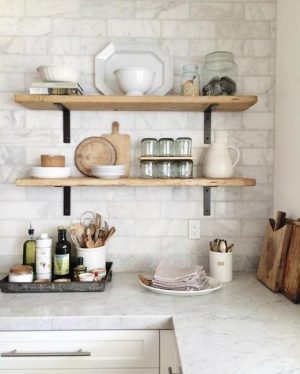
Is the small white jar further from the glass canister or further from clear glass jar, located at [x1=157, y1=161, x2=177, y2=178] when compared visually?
the glass canister

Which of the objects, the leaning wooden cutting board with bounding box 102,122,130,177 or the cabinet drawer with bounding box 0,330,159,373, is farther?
the leaning wooden cutting board with bounding box 102,122,130,177

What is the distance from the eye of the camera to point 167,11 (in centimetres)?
206

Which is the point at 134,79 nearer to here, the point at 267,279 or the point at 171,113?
the point at 171,113

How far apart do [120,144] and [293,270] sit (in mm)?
1030

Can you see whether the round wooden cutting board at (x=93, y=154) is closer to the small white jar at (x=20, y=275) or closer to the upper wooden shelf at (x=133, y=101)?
the upper wooden shelf at (x=133, y=101)

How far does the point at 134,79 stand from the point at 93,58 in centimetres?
36

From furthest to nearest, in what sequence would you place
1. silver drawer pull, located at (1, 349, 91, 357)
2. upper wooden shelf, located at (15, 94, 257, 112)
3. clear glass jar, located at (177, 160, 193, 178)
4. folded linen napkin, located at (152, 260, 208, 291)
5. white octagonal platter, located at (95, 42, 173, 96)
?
1. white octagonal platter, located at (95, 42, 173, 96)
2. clear glass jar, located at (177, 160, 193, 178)
3. upper wooden shelf, located at (15, 94, 257, 112)
4. folded linen napkin, located at (152, 260, 208, 291)
5. silver drawer pull, located at (1, 349, 91, 357)

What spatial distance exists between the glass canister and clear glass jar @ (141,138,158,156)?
0.35m

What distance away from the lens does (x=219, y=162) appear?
1.91 m

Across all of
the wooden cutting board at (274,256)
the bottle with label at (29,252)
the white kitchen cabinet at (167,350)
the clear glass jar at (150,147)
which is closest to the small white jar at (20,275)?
the bottle with label at (29,252)

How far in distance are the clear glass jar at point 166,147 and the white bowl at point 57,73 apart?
1.74 feet

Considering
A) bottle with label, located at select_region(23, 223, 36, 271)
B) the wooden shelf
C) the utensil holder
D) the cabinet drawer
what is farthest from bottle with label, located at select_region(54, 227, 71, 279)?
the utensil holder

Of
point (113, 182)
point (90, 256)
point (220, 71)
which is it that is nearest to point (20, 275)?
point (90, 256)

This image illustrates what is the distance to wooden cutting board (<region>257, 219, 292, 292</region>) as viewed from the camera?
1.69m
